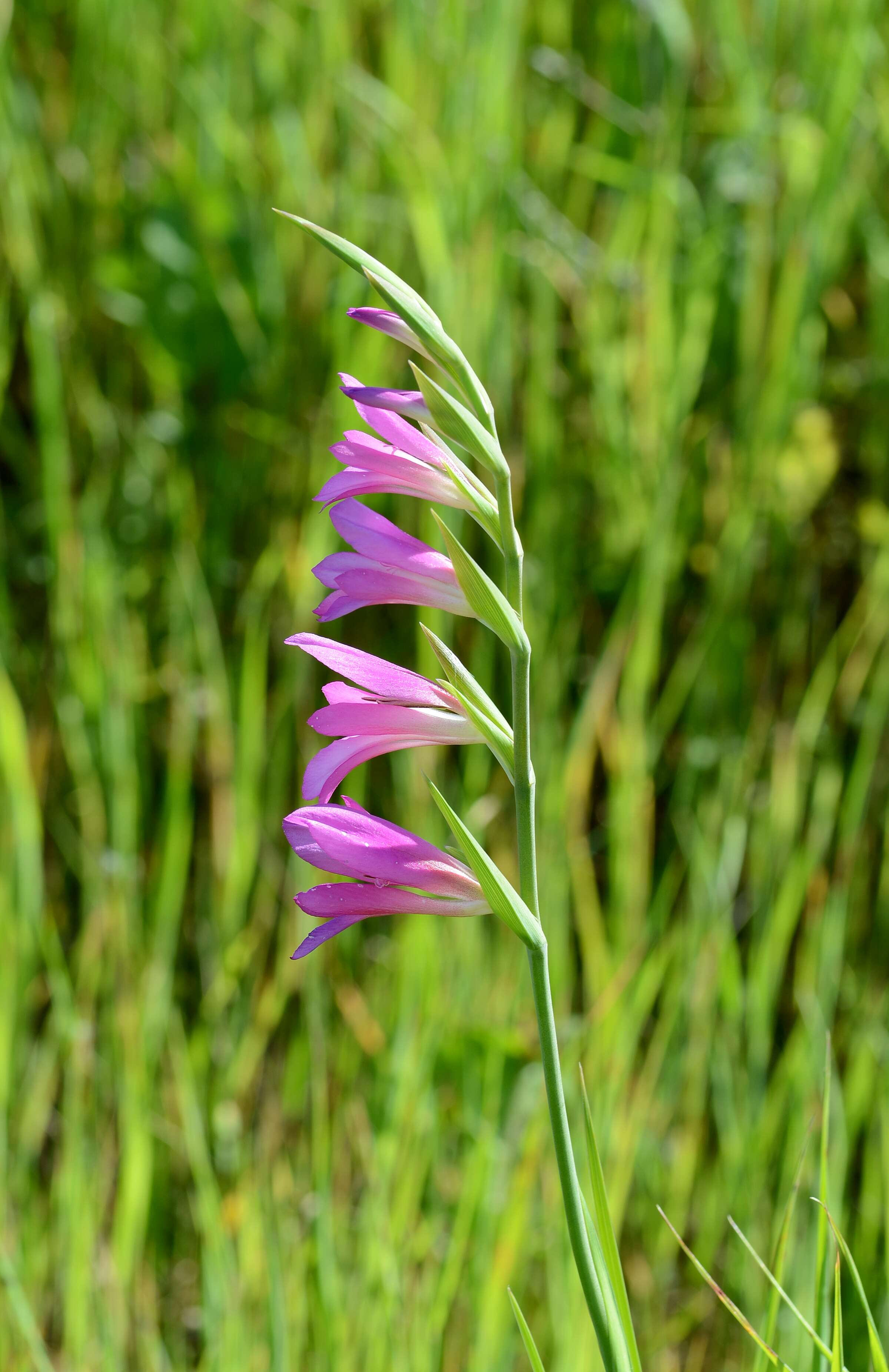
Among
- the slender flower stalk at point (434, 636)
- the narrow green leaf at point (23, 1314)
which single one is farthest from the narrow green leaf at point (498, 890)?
the narrow green leaf at point (23, 1314)

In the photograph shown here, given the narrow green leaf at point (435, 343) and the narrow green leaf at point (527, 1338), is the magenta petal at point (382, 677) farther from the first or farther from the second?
the narrow green leaf at point (527, 1338)

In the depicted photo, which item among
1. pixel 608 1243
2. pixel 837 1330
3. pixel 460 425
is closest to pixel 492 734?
pixel 460 425

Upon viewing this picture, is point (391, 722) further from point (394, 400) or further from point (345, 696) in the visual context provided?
point (394, 400)

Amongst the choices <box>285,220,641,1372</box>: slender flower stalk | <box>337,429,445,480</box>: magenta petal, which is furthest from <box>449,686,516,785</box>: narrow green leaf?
<box>337,429,445,480</box>: magenta petal

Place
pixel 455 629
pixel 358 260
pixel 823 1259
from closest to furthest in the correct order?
1. pixel 358 260
2. pixel 823 1259
3. pixel 455 629

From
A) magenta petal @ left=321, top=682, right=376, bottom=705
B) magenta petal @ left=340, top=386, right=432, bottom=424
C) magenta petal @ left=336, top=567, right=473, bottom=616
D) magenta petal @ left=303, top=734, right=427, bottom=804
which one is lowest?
magenta petal @ left=303, top=734, right=427, bottom=804

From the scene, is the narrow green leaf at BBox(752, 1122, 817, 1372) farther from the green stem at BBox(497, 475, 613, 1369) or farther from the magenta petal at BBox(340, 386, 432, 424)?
the magenta petal at BBox(340, 386, 432, 424)

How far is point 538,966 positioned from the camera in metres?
0.48

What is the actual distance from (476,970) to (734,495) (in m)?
0.70

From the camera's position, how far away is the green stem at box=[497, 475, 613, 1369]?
1.55ft

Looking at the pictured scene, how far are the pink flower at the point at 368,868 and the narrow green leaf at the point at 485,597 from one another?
11cm

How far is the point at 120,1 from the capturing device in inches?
64.9

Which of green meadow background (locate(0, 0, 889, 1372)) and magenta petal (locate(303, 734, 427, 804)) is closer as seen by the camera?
magenta petal (locate(303, 734, 427, 804))

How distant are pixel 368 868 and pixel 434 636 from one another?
0.11 meters
